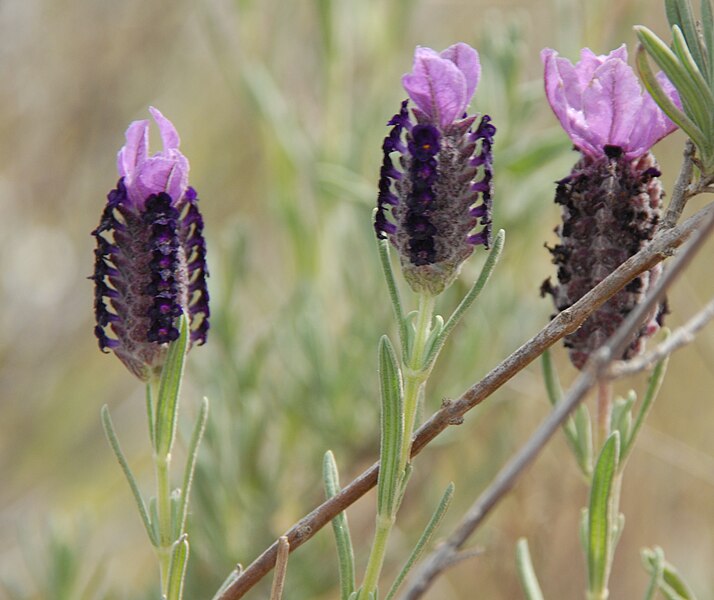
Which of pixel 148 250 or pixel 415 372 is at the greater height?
pixel 148 250

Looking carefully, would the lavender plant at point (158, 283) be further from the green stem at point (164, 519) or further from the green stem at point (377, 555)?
the green stem at point (377, 555)

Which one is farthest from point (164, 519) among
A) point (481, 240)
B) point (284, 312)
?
point (284, 312)

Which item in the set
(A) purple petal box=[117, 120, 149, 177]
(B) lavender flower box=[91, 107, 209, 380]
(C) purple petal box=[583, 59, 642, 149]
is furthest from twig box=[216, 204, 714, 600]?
(A) purple petal box=[117, 120, 149, 177]

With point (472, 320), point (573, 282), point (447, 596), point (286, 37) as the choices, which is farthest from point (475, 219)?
point (447, 596)

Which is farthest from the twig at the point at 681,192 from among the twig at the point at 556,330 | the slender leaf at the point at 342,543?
the slender leaf at the point at 342,543

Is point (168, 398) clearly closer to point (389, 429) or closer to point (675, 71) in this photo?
point (389, 429)

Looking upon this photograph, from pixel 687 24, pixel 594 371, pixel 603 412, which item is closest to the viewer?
pixel 594 371
